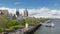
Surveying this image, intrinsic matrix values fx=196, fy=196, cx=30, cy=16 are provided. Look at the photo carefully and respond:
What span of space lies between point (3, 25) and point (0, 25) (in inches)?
26.0

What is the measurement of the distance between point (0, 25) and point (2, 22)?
87cm

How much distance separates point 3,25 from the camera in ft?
55.4

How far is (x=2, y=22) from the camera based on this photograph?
56.1ft

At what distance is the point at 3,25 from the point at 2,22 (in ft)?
1.13

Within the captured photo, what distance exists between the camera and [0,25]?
16250 mm
